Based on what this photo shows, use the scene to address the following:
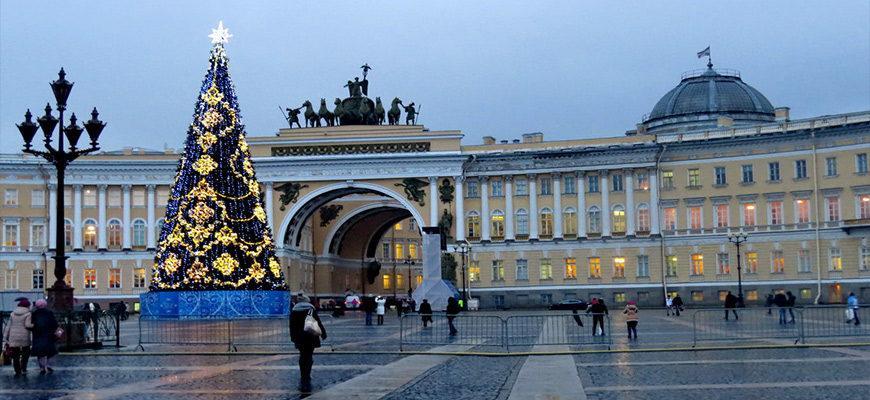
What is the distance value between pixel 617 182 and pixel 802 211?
1318 centimetres

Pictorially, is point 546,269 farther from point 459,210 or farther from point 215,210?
point 215,210

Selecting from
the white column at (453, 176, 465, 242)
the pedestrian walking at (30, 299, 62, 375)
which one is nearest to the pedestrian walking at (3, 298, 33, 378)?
the pedestrian walking at (30, 299, 62, 375)

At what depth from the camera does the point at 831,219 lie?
3022 inches

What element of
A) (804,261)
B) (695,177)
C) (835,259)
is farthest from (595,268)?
(835,259)

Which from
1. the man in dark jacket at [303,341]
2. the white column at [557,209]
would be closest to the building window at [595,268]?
the white column at [557,209]

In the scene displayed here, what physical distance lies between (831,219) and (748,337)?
45.9 metres

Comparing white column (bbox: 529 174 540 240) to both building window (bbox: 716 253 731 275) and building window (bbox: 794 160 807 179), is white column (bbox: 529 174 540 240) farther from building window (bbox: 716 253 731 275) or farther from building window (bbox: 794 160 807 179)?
building window (bbox: 794 160 807 179)

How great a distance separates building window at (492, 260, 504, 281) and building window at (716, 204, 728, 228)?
15.8 m

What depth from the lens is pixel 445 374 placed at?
23422 mm

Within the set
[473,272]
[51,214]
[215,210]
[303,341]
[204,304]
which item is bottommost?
[303,341]

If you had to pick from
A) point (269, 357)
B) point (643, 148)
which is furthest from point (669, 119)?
point (269, 357)

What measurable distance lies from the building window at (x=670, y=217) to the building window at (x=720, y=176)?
3.71m

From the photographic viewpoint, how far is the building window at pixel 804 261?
77.7m

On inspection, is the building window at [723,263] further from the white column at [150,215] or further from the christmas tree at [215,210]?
the white column at [150,215]
